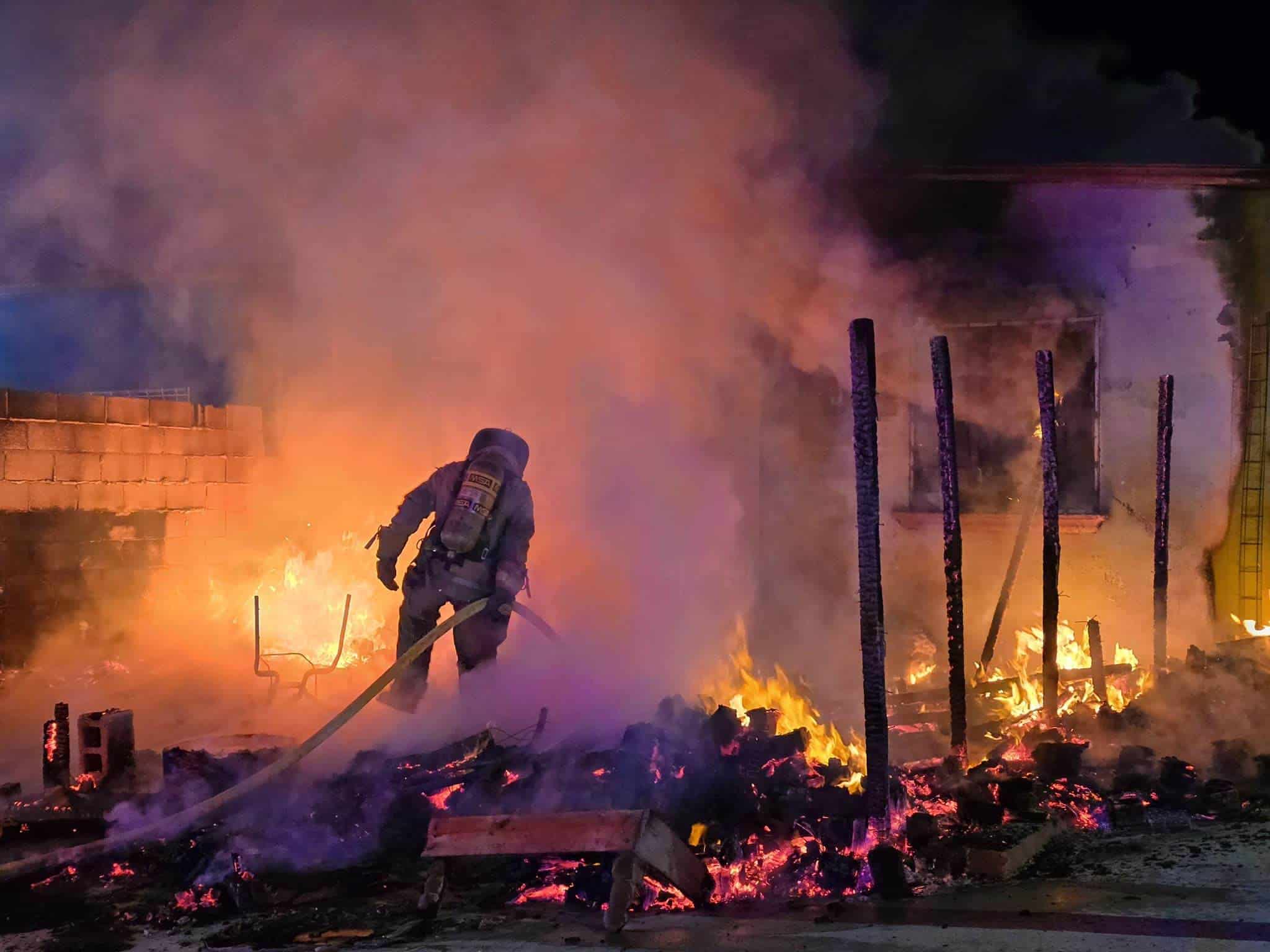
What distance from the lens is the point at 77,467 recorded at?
7.77 m

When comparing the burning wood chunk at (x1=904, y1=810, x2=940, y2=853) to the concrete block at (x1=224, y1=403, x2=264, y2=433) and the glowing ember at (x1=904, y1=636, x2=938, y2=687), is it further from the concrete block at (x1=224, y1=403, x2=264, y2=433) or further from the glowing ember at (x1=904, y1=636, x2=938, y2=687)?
the concrete block at (x1=224, y1=403, x2=264, y2=433)

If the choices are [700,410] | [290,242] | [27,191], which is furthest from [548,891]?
[27,191]

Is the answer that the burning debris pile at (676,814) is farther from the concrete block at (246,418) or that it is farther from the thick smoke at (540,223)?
the concrete block at (246,418)

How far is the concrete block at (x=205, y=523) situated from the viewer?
28.9ft

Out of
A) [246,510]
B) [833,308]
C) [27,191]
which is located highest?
[27,191]

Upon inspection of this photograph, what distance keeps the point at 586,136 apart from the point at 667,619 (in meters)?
4.08

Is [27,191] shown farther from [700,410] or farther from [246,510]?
[700,410]

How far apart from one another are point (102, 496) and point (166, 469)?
0.67 meters

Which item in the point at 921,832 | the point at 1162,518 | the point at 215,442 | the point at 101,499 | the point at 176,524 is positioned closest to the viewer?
the point at 921,832

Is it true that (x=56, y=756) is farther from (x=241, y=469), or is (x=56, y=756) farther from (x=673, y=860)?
(x=241, y=469)

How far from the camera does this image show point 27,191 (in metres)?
8.79

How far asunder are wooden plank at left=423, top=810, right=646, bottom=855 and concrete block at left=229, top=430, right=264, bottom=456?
20.5ft

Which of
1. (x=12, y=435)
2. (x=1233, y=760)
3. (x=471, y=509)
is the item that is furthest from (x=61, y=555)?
(x=1233, y=760)

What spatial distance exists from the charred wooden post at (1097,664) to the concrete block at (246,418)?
7540mm
